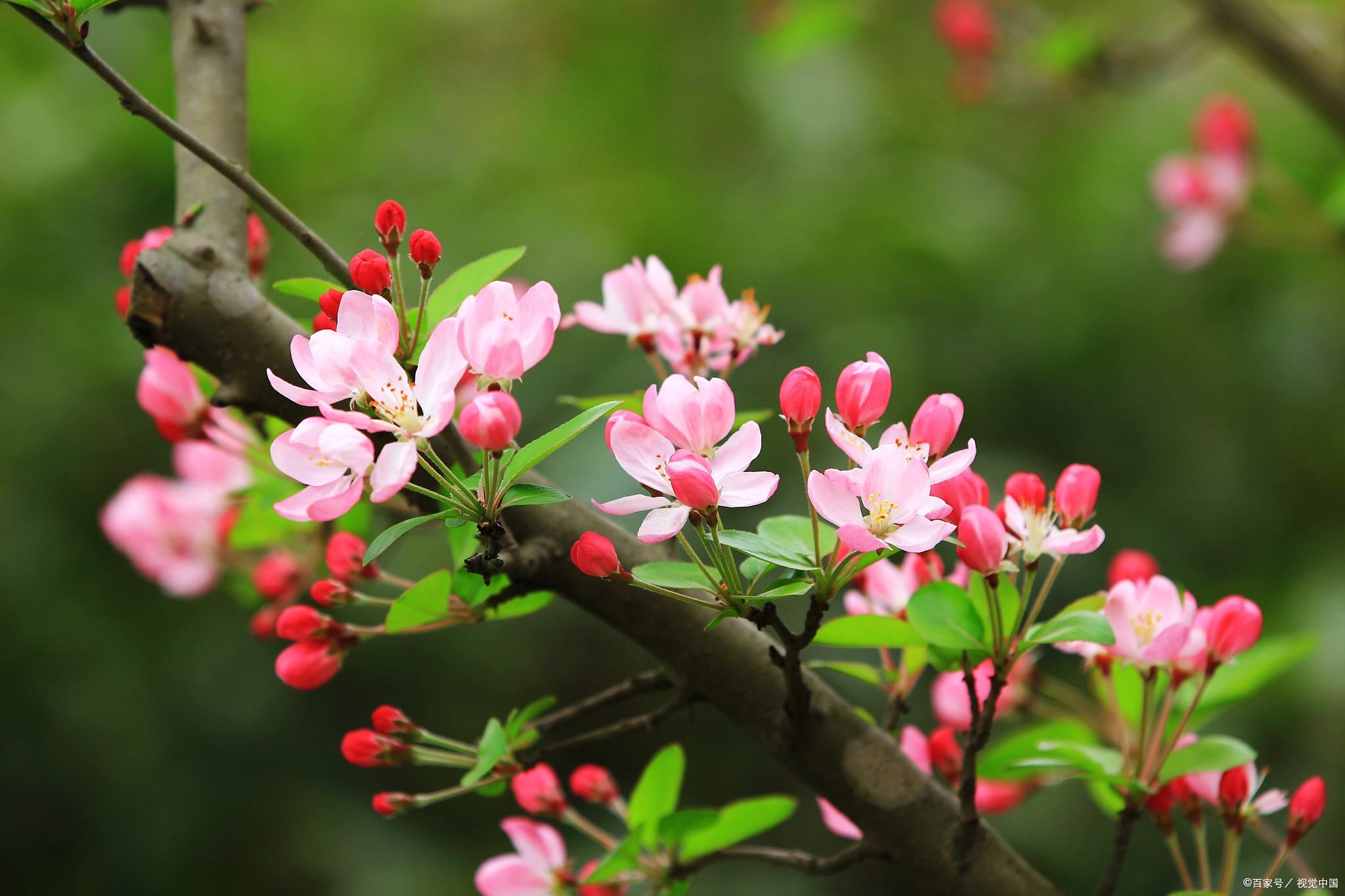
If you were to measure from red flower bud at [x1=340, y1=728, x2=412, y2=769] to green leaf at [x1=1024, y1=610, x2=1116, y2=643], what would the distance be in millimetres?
326

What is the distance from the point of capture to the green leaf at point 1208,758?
0.47 m

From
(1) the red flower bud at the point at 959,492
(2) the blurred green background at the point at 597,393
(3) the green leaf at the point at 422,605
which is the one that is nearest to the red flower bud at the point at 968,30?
(2) the blurred green background at the point at 597,393

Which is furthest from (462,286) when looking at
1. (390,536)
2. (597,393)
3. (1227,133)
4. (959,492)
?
(1227,133)

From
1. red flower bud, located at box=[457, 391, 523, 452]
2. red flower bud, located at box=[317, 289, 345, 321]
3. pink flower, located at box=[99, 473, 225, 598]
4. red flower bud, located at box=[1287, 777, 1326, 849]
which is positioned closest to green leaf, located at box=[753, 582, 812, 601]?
red flower bud, located at box=[457, 391, 523, 452]

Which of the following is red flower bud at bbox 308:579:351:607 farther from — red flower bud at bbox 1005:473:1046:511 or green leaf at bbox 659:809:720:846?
red flower bud at bbox 1005:473:1046:511

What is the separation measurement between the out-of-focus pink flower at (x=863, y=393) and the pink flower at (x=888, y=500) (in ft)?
0.10

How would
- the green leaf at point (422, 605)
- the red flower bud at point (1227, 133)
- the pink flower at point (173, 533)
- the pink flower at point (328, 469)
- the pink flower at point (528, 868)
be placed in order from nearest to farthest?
the pink flower at point (328, 469) → the green leaf at point (422, 605) → the pink flower at point (528, 868) → the pink flower at point (173, 533) → the red flower bud at point (1227, 133)

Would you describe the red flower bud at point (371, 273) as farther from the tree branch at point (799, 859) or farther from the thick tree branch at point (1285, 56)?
the thick tree branch at point (1285, 56)

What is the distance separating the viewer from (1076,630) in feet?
1.33

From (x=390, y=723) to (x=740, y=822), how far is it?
21 centimetres

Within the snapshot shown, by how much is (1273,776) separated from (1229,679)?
47.9 inches

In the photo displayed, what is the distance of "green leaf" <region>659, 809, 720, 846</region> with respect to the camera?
1.67 feet

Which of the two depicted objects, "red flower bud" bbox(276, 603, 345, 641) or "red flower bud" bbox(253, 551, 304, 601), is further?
"red flower bud" bbox(253, 551, 304, 601)

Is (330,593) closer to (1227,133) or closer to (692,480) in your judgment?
(692,480)
